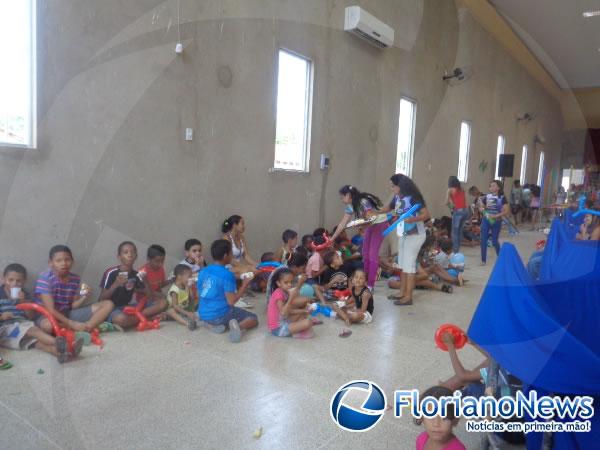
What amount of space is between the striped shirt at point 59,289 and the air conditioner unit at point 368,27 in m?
5.13

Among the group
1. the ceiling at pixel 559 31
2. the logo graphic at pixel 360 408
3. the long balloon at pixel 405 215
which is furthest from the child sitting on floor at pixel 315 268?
the ceiling at pixel 559 31

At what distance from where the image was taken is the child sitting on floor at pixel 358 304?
13.5 ft

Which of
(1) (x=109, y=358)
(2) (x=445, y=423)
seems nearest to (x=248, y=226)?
(1) (x=109, y=358)

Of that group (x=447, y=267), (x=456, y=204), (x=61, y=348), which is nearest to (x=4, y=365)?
(x=61, y=348)

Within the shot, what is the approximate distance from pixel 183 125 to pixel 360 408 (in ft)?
10.6

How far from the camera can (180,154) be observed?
4.51 m

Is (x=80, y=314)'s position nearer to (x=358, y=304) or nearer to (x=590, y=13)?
(x=358, y=304)

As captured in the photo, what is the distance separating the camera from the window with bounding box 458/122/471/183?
11.2 metres

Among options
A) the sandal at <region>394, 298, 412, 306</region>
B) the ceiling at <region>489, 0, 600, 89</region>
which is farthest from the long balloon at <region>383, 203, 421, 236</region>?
the ceiling at <region>489, 0, 600, 89</region>

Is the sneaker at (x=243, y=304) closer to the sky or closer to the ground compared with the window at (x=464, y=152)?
closer to the ground

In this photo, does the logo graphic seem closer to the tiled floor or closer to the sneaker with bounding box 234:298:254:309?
the tiled floor

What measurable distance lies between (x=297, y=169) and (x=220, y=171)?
57.8 inches

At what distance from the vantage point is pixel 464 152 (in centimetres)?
1148

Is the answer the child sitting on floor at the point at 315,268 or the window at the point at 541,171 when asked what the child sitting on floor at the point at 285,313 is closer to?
the child sitting on floor at the point at 315,268
